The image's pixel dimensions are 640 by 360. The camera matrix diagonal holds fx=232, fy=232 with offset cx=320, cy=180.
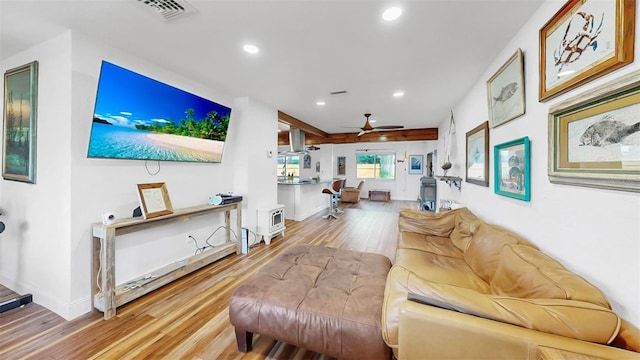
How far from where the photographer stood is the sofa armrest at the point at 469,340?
0.80 meters

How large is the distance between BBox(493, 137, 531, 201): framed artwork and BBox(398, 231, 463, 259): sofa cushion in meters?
0.74

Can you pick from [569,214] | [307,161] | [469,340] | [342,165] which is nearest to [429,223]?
[569,214]

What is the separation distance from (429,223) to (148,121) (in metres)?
3.51

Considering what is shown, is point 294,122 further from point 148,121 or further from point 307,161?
point 307,161

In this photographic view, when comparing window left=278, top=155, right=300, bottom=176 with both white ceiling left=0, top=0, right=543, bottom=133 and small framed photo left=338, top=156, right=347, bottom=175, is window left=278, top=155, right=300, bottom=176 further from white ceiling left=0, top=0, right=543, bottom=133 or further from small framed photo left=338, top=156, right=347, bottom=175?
white ceiling left=0, top=0, right=543, bottom=133

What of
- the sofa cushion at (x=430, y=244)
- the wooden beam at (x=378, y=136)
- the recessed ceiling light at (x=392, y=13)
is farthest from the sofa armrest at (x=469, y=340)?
the wooden beam at (x=378, y=136)

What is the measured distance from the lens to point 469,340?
887mm

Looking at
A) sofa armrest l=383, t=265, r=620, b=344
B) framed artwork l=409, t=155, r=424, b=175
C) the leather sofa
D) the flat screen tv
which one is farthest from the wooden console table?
framed artwork l=409, t=155, r=424, b=175

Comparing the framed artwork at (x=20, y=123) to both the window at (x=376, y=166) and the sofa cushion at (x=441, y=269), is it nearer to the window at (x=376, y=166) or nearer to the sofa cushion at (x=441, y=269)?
the sofa cushion at (x=441, y=269)

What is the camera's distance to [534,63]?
5.83 ft

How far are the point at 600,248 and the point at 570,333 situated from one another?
25.3 inches

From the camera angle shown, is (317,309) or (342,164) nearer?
(317,309)

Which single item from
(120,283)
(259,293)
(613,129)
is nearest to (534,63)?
(613,129)

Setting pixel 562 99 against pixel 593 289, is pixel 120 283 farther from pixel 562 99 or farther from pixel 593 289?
pixel 562 99
